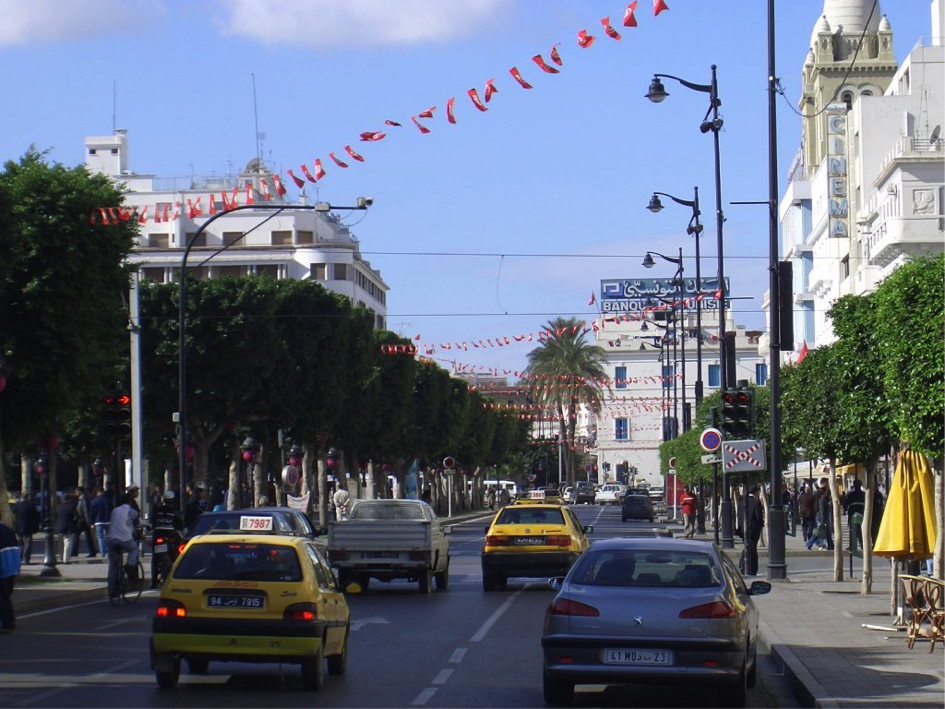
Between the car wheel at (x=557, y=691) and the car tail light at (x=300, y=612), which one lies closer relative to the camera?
the car wheel at (x=557, y=691)

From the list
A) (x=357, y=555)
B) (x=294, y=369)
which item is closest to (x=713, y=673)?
(x=357, y=555)

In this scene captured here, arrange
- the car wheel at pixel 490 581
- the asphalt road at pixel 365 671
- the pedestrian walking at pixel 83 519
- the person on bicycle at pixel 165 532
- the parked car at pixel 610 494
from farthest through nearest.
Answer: the parked car at pixel 610 494
the pedestrian walking at pixel 83 519
the car wheel at pixel 490 581
the person on bicycle at pixel 165 532
the asphalt road at pixel 365 671

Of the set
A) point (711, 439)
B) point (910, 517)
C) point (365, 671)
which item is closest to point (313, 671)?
point (365, 671)

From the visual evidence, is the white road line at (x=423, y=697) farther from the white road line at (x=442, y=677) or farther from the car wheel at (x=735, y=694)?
the car wheel at (x=735, y=694)

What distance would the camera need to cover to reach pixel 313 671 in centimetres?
1369

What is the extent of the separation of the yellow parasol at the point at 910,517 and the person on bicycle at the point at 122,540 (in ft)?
40.4

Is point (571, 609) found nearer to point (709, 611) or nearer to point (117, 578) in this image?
point (709, 611)

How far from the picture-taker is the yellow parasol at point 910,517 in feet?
60.2

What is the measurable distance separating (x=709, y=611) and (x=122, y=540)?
48.2 ft

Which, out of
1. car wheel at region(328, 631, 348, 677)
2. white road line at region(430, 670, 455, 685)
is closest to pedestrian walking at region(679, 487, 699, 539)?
white road line at region(430, 670, 455, 685)

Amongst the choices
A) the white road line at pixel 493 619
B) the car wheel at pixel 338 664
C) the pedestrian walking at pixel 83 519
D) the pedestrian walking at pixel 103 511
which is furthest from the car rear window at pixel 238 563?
the pedestrian walking at pixel 83 519

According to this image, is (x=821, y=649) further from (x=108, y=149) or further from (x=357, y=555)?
(x=108, y=149)

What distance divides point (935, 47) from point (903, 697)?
60818mm

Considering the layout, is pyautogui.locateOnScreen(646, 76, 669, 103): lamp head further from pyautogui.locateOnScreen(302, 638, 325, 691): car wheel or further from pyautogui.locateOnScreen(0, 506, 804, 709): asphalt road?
pyautogui.locateOnScreen(302, 638, 325, 691): car wheel
